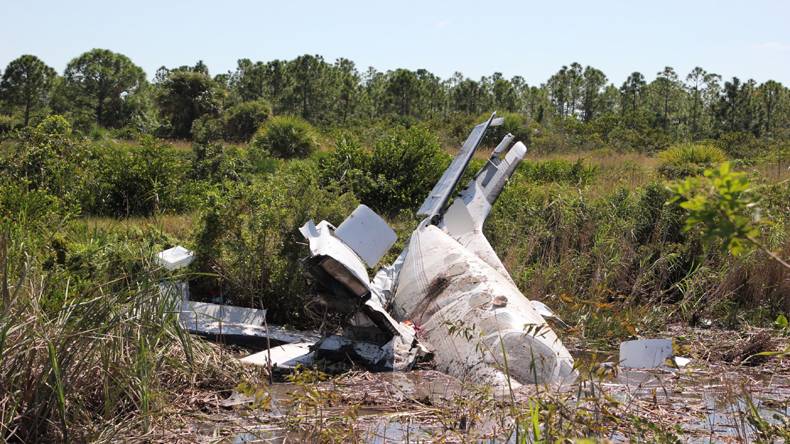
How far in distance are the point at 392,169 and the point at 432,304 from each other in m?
7.95

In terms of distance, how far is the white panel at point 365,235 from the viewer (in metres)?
7.41

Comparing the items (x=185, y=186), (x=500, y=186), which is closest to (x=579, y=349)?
(x=500, y=186)

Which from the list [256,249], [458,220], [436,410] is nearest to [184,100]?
[256,249]

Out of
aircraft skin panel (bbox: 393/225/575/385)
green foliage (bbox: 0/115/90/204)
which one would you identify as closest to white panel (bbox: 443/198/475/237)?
aircraft skin panel (bbox: 393/225/575/385)

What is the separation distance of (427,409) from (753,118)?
181ft

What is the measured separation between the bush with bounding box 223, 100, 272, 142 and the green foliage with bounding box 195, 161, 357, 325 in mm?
26804

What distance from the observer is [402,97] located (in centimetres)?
6594

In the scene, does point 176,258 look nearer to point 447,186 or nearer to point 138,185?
point 447,186

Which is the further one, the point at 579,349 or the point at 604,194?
the point at 604,194

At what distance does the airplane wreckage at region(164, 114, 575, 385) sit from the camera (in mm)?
5695

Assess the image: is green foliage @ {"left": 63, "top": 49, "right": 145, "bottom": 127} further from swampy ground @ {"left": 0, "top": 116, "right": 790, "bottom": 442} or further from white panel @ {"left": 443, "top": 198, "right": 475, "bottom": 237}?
white panel @ {"left": 443, "top": 198, "right": 475, "bottom": 237}

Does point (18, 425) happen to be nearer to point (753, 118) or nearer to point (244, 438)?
point (244, 438)

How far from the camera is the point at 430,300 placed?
6.85 m

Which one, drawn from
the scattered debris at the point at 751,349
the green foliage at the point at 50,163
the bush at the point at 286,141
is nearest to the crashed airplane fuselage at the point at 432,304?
the scattered debris at the point at 751,349
